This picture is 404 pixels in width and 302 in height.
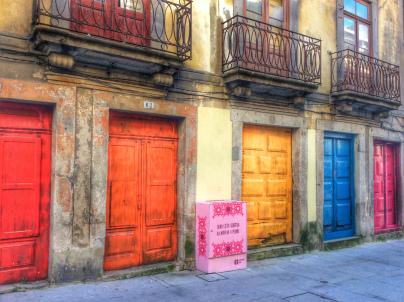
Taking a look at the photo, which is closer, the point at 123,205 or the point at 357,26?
the point at 123,205

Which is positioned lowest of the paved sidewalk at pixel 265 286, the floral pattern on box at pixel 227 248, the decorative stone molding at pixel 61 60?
the paved sidewalk at pixel 265 286

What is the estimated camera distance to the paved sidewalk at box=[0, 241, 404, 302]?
5.00 meters

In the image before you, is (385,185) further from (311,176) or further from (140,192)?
(140,192)

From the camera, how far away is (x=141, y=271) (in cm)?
588

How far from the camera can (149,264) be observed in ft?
20.2

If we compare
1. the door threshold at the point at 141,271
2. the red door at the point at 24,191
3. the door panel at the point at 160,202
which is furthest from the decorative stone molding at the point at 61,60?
the door threshold at the point at 141,271

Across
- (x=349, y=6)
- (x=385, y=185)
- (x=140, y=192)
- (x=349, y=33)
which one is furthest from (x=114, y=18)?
(x=385, y=185)

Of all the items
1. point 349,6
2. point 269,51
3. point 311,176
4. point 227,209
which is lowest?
point 227,209

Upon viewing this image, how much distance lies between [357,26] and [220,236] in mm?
6352

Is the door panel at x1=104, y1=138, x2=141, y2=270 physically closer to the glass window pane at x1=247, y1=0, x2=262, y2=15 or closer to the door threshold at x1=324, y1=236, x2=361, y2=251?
the glass window pane at x1=247, y1=0, x2=262, y2=15

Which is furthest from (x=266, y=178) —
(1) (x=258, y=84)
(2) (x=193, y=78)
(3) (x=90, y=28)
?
(3) (x=90, y=28)

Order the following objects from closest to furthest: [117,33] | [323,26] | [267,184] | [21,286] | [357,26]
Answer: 1. [21,286]
2. [117,33]
3. [267,184]
4. [323,26]
5. [357,26]

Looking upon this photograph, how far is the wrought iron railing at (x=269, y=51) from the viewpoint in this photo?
267 inches

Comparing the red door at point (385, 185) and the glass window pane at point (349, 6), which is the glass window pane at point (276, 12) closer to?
the glass window pane at point (349, 6)
